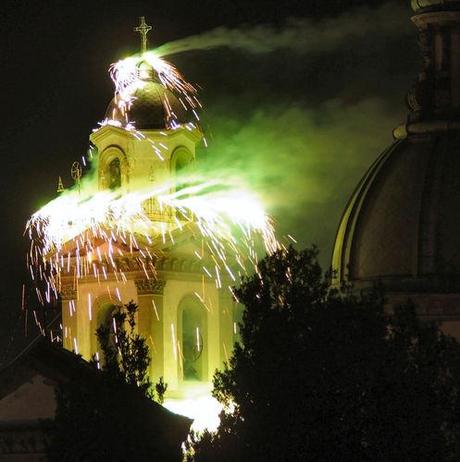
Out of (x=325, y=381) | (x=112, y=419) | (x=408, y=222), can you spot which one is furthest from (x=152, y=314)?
(x=325, y=381)

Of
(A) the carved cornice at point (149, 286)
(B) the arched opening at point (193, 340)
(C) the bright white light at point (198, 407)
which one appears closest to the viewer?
(C) the bright white light at point (198, 407)

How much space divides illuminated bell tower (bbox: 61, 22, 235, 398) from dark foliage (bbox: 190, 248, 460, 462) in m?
14.9

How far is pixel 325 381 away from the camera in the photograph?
33.3 meters

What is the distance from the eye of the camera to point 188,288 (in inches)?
1986

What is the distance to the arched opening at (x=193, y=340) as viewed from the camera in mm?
50188

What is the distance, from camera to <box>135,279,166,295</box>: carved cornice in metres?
49.6

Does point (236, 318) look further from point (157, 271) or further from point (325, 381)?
point (325, 381)

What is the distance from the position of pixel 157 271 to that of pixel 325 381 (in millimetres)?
16423

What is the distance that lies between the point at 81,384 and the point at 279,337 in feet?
12.8

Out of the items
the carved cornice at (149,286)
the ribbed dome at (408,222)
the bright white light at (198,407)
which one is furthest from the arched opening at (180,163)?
the bright white light at (198,407)

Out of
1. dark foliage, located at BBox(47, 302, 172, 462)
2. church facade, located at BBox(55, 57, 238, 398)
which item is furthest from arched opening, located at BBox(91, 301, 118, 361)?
dark foliage, located at BBox(47, 302, 172, 462)

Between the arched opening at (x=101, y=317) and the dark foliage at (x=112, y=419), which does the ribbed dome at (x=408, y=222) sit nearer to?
the arched opening at (x=101, y=317)

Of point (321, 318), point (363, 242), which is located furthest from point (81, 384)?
point (363, 242)

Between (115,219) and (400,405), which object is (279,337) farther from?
(115,219)
